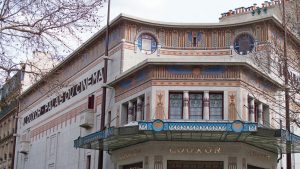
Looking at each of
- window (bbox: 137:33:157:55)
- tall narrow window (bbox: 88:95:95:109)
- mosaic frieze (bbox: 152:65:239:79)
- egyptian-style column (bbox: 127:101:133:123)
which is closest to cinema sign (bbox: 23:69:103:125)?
tall narrow window (bbox: 88:95:95:109)

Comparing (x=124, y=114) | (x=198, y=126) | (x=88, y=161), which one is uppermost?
(x=124, y=114)

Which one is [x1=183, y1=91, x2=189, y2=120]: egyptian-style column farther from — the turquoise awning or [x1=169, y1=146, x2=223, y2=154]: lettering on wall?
[x1=169, y1=146, x2=223, y2=154]: lettering on wall

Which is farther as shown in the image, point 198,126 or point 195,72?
point 195,72

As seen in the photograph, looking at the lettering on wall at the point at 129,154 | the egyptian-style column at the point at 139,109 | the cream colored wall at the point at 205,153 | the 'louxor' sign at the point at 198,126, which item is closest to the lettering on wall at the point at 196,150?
the cream colored wall at the point at 205,153

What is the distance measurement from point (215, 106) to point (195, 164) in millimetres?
3030

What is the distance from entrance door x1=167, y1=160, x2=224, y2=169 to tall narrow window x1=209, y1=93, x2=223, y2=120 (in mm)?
2196

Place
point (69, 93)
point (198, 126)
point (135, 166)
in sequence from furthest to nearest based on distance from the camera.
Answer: point (69, 93) < point (135, 166) < point (198, 126)

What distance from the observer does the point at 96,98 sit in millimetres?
33375

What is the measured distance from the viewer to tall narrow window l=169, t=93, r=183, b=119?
26630mm

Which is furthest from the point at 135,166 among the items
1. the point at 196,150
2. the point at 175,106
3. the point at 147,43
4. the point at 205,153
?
the point at 147,43

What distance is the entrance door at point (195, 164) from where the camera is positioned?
85.8 ft

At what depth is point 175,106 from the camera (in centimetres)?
2688

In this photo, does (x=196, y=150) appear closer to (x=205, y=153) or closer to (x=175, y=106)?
(x=205, y=153)

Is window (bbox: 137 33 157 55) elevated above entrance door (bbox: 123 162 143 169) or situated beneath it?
elevated above
